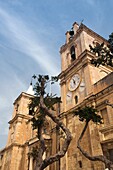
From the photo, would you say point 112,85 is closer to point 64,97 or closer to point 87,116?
point 87,116

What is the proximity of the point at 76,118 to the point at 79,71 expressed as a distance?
18.3 ft

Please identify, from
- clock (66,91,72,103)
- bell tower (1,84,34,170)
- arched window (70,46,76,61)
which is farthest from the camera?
bell tower (1,84,34,170)

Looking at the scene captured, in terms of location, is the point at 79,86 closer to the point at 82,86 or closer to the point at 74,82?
the point at 82,86

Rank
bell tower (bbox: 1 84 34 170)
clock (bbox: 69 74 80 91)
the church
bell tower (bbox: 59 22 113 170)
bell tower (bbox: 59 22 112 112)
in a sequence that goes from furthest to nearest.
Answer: bell tower (bbox: 1 84 34 170)
clock (bbox: 69 74 80 91)
bell tower (bbox: 59 22 112 112)
bell tower (bbox: 59 22 113 170)
the church

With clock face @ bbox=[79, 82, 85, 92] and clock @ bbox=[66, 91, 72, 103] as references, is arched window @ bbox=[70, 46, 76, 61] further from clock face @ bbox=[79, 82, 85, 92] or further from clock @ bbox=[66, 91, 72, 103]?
clock face @ bbox=[79, 82, 85, 92]

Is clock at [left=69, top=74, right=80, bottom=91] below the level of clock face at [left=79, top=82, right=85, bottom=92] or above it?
above

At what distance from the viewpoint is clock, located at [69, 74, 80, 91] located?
19856 millimetres

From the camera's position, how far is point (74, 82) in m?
20.4

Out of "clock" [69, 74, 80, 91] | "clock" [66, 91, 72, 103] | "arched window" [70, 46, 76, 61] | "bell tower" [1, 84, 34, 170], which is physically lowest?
"bell tower" [1, 84, 34, 170]

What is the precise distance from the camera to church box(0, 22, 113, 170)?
564 inches

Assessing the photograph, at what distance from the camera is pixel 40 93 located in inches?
484

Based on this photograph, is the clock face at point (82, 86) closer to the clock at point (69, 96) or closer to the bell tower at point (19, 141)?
the clock at point (69, 96)

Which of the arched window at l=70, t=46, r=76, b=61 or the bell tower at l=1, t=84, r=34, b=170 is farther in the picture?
the bell tower at l=1, t=84, r=34, b=170

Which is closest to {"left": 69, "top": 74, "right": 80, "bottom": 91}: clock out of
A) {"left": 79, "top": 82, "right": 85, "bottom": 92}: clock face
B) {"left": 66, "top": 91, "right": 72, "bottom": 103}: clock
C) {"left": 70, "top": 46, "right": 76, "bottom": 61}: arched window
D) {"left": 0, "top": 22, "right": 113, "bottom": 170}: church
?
{"left": 0, "top": 22, "right": 113, "bottom": 170}: church
